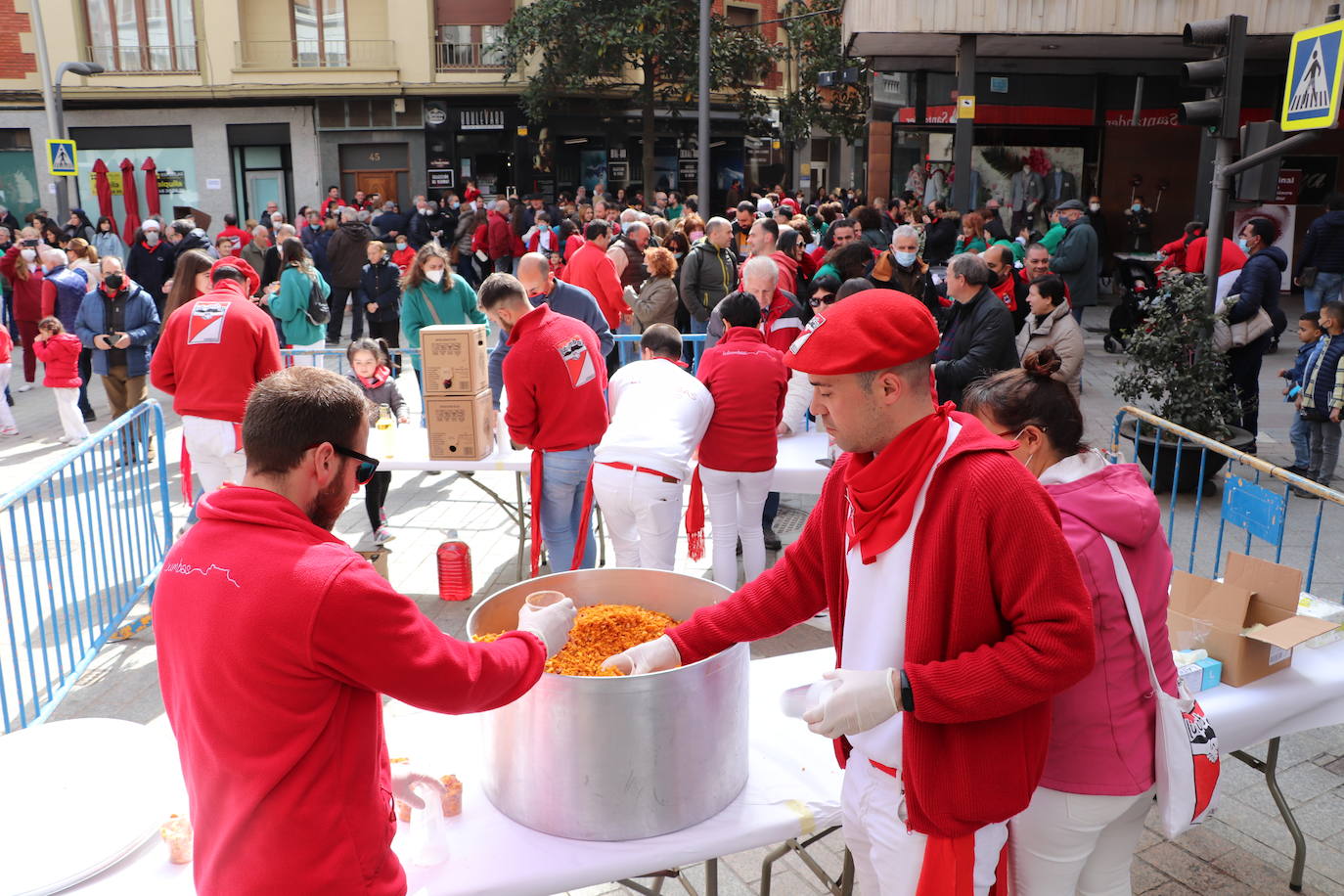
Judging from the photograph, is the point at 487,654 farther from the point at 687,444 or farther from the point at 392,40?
the point at 392,40

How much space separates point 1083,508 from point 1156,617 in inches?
13.0

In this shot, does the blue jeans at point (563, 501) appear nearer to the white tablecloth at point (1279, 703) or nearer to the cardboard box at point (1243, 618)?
the cardboard box at point (1243, 618)

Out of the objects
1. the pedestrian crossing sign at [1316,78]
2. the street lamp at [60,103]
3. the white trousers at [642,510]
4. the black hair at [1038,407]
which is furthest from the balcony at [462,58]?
the black hair at [1038,407]

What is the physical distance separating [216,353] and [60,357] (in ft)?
15.9

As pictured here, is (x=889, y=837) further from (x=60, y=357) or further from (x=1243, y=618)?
(x=60, y=357)

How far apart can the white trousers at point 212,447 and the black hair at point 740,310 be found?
9.87 feet

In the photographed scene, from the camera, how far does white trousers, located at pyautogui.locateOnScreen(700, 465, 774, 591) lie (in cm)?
589

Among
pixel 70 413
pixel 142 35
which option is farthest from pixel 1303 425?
pixel 142 35

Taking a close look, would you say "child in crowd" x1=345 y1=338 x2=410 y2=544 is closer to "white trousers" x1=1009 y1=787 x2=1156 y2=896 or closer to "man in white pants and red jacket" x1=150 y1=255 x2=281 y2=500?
"man in white pants and red jacket" x1=150 y1=255 x2=281 y2=500

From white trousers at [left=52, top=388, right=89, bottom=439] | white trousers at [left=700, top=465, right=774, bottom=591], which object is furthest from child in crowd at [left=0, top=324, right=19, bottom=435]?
white trousers at [left=700, top=465, right=774, bottom=591]

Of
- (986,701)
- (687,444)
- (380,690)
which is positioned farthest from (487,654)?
(687,444)

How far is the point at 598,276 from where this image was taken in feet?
32.8

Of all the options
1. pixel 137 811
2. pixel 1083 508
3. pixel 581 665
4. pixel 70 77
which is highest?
pixel 70 77

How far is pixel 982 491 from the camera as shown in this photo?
2.12 meters
